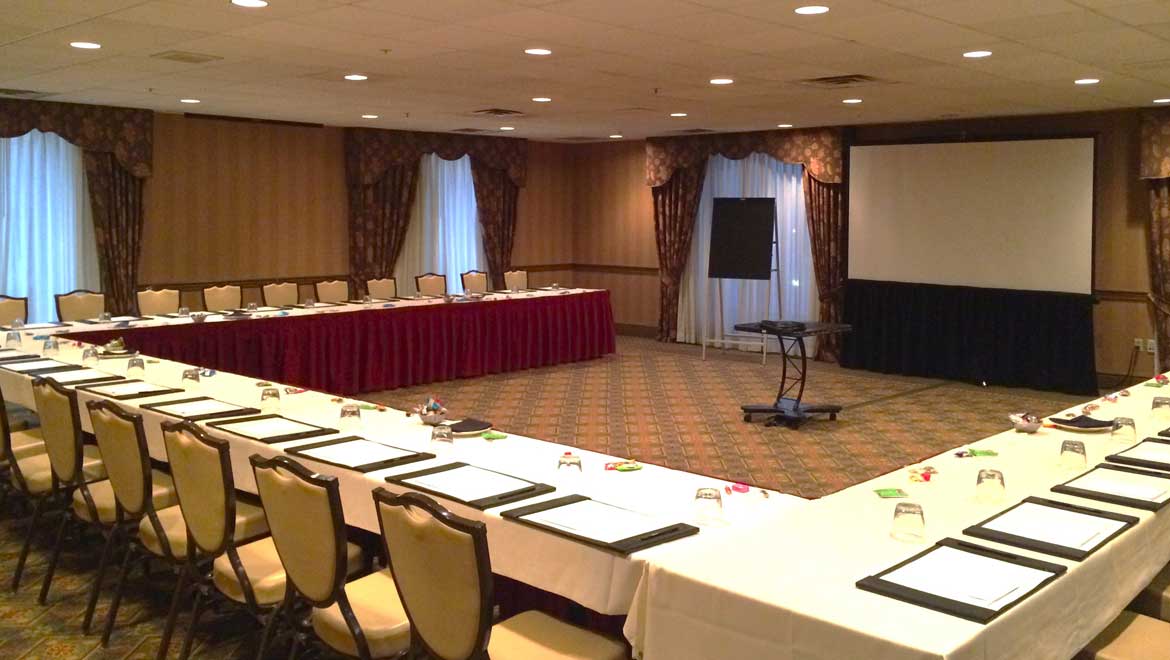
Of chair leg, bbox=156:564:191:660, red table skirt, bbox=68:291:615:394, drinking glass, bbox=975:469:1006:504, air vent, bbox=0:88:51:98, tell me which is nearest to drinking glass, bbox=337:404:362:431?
chair leg, bbox=156:564:191:660

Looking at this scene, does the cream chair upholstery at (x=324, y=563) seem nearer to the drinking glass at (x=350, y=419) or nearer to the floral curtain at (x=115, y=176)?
the drinking glass at (x=350, y=419)

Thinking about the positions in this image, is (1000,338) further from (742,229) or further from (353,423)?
(353,423)

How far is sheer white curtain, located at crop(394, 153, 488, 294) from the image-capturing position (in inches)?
506

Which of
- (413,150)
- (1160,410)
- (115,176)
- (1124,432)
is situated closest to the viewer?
(1124,432)

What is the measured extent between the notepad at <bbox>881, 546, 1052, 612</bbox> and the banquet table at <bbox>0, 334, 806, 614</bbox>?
49cm

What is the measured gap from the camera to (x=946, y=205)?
1076 cm

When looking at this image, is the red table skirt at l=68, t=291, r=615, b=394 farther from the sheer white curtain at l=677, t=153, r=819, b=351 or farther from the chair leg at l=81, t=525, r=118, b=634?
the chair leg at l=81, t=525, r=118, b=634

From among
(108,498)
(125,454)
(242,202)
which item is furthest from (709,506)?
(242,202)

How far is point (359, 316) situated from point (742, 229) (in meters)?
4.85

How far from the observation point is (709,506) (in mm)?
3025

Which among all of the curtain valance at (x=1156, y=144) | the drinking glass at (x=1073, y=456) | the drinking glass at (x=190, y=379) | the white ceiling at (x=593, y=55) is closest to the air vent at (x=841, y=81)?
the white ceiling at (x=593, y=55)

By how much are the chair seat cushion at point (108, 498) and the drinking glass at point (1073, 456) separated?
3483 mm

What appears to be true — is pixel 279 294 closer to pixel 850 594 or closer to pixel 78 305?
pixel 78 305

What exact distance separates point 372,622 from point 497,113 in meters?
7.58
